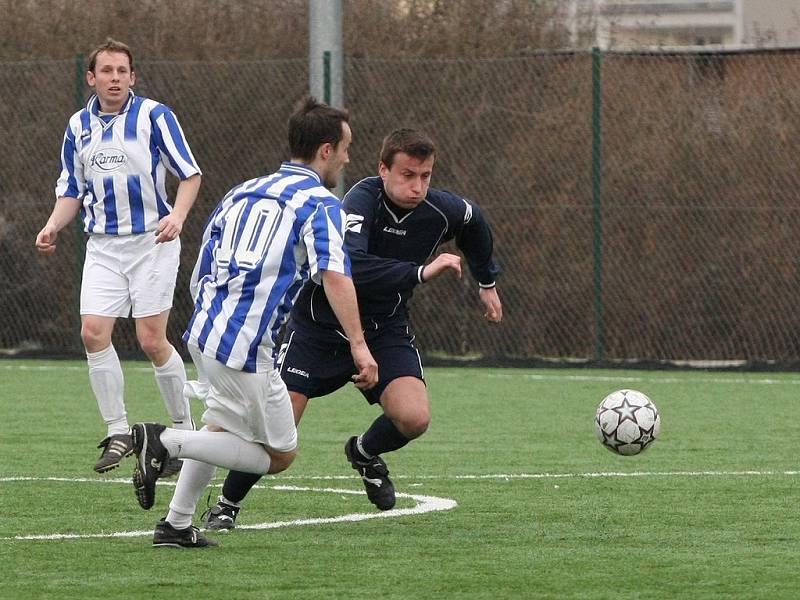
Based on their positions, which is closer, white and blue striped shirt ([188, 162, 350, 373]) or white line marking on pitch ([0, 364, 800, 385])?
white and blue striped shirt ([188, 162, 350, 373])

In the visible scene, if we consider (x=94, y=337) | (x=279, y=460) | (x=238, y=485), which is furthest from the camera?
(x=94, y=337)

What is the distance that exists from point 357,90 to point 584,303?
8.99ft

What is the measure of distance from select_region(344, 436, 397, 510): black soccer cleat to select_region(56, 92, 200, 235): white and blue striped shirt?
185 cm

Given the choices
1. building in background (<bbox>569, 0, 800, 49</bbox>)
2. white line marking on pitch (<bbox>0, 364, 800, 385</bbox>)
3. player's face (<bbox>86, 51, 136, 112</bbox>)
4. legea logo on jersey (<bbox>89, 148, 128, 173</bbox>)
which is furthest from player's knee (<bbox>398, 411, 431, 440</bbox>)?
building in background (<bbox>569, 0, 800, 49</bbox>)

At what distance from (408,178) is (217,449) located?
61.2 inches

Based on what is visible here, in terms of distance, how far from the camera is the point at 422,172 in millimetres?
6508

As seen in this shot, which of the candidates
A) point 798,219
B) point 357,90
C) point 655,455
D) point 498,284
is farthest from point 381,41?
point 655,455

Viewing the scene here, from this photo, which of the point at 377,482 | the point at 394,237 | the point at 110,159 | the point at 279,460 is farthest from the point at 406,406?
the point at 110,159

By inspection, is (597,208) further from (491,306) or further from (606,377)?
(491,306)

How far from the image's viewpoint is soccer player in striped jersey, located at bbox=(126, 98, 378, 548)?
5414mm

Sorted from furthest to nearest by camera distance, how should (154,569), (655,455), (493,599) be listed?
(655,455), (154,569), (493,599)

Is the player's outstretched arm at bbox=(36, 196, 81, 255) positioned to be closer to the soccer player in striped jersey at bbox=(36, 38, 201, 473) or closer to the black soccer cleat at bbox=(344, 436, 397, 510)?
the soccer player in striped jersey at bbox=(36, 38, 201, 473)

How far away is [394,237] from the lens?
6785 millimetres

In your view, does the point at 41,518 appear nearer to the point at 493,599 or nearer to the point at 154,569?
the point at 154,569
